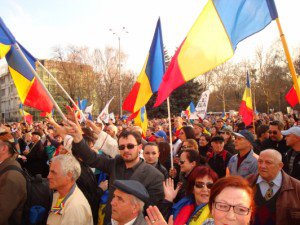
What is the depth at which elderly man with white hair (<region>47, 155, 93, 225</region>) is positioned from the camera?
3168mm

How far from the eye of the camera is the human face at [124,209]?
2.74 meters

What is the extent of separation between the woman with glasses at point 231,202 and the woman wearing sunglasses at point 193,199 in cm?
73

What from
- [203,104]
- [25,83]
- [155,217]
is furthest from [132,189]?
[203,104]

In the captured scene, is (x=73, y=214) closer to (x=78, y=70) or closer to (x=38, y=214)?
(x=38, y=214)

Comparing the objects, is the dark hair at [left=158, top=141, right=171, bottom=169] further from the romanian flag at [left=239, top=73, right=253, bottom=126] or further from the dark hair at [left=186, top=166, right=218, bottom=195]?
the romanian flag at [left=239, top=73, right=253, bottom=126]

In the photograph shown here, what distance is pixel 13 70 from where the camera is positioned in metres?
5.79

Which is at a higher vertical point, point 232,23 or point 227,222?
point 232,23

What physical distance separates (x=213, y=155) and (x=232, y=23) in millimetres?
2722

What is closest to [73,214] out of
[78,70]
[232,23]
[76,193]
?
[76,193]

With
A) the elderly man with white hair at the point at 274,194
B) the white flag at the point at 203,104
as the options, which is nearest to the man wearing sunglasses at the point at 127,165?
the elderly man with white hair at the point at 274,194

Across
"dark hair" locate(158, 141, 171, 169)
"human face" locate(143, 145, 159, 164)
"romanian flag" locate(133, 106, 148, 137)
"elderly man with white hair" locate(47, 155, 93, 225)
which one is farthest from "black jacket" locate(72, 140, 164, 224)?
"romanian flag" locate(133, 106, 148, 137)

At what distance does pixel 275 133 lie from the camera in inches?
254

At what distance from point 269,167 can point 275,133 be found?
3047 millimetres

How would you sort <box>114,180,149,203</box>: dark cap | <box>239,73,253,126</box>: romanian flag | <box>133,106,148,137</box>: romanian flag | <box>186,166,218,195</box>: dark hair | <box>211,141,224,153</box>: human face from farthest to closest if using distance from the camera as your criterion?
<box>239,73,253,126</box>: romanian flag
<box>133,106,148,137</box>: romanian flag
<box>211,141,224,153</box>: human face
<box>186,166,218,195</box>: dark hair
<box>114,180,149,203</box>: dark cap
